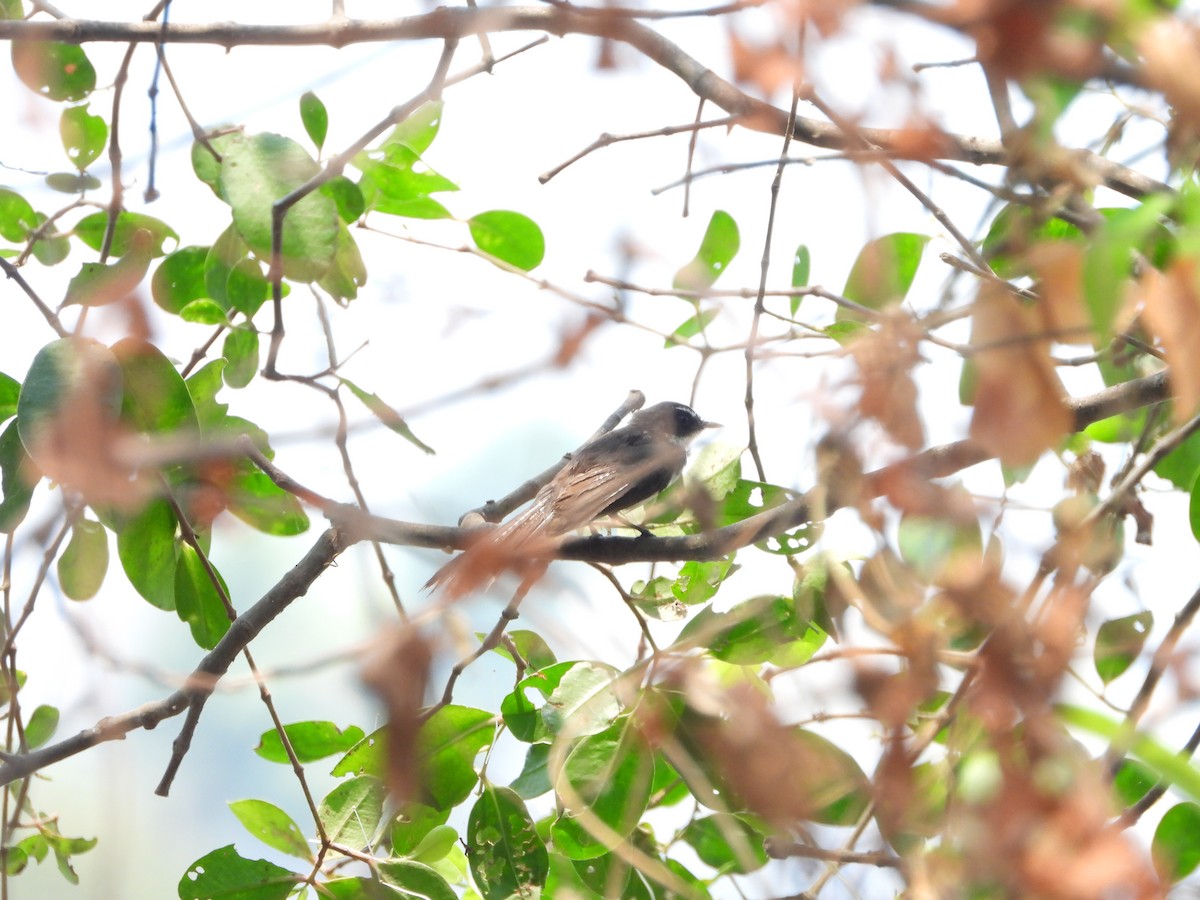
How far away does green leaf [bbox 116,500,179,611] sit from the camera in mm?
1974

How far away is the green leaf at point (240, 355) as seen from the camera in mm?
2338

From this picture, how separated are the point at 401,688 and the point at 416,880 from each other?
54.0 inches

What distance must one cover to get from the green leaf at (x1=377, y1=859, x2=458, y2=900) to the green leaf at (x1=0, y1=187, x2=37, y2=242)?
1785 millimetres

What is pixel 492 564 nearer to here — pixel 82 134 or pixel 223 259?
pixel 223 259

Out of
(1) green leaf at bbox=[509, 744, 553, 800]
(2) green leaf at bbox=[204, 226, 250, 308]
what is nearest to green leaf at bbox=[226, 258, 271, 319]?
(2) green leaf at bbox=[204, 226, 250, 308]

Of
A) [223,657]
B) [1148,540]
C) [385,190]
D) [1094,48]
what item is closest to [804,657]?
[1148,540]

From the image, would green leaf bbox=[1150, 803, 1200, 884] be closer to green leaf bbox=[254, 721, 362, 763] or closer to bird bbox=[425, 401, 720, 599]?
bird bbox=[425, 401, 720, 599]

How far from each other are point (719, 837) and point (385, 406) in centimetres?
118

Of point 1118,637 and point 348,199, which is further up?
point 348,199

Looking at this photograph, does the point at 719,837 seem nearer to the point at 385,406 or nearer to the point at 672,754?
the point at 385,406

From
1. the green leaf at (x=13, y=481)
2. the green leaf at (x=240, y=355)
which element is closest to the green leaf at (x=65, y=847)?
the green leaf at (x=13, y=481)

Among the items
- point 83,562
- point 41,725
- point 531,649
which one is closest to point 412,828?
point 531,649

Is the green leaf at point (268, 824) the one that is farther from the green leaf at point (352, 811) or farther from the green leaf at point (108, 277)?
the green leaf at point (108, 277)

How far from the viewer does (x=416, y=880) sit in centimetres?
184
